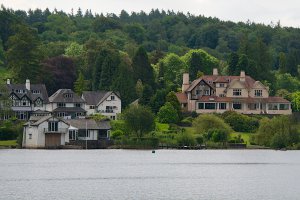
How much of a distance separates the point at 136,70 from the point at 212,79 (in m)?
13.2

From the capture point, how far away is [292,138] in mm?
112188

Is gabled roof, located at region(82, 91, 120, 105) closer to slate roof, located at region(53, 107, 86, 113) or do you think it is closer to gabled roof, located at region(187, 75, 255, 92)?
slate roof, located at region(53, 107, 86, 113)

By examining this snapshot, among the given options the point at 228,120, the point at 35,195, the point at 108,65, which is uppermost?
the point at 108,65

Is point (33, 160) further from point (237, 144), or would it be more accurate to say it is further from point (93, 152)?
point (237, 144)

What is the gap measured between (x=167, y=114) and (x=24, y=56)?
30809mm

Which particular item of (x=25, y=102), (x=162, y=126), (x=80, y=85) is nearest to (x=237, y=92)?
(x=162, y=126)

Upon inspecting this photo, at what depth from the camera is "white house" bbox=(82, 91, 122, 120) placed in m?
138

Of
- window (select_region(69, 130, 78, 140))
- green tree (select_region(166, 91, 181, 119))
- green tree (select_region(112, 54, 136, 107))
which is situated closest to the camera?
window (select_region(69, 130, 78, 140))

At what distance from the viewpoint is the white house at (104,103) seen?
138400 millimetres

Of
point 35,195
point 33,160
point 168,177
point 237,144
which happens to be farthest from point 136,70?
point 35,195

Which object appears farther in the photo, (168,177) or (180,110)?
(180,110)

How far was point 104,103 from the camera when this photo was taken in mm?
138500

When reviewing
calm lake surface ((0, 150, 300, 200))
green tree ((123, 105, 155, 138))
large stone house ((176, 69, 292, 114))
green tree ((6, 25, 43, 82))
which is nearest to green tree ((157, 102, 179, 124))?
large stone house ((176, 69, 292, 114))

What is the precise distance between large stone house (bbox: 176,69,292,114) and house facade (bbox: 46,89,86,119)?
1355 cm
